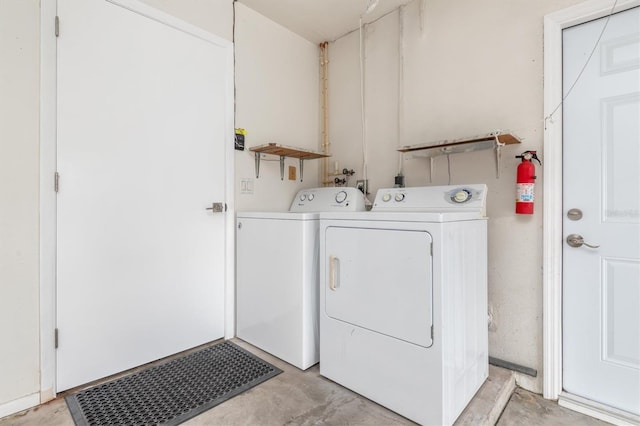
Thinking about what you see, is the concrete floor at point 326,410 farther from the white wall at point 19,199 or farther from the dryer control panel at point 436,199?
the dryer control panel at point 436,199

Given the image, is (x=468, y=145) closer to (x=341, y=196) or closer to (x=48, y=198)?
(x=341, y=196)

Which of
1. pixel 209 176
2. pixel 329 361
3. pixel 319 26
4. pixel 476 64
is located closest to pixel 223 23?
pixel 319 26

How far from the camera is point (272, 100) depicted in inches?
A: 105

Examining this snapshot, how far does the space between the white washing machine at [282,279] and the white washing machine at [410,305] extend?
0.41 feet

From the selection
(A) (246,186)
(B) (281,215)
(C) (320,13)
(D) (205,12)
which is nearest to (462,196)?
(B) (281,215)

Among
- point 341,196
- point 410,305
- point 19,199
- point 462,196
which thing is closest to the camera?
point 410,305

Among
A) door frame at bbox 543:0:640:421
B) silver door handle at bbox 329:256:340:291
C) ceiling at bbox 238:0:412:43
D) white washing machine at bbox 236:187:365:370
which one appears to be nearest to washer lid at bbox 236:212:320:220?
white washing machine at bbox 236:187:365:370

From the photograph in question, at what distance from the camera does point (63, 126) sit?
167 cm

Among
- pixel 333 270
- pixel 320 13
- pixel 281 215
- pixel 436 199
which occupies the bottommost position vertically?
pixel 333 270

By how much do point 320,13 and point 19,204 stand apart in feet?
7.81

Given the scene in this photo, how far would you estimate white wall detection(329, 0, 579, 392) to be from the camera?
1.81 m

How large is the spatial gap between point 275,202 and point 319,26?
1578mm

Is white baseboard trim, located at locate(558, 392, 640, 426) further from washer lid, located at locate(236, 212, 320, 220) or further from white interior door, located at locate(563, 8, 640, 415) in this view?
washer lid, located at locate(236, 212, 320, 220)

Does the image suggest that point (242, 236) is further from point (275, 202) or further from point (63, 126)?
point (63, 126)
